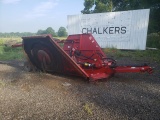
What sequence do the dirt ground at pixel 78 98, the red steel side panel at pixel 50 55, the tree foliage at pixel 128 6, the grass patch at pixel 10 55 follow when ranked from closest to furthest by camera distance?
the dirt ground at pixel 78 98 < the red steel side panel at pixel 50 55 < the grass patch at pixel 10 55 < the tree foliage at pixel 128 6

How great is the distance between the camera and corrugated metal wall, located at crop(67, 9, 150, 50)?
1234cm

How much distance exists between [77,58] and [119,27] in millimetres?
7899

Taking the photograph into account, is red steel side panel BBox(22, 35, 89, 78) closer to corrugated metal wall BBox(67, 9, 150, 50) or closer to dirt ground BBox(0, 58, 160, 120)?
dirt ground BBox(0, 58, 160, 120)

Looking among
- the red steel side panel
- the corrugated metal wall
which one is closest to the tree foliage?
the corrugated metal wall

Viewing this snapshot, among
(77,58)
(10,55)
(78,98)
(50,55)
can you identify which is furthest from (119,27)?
(78,98)

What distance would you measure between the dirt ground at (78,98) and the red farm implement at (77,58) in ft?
0.95

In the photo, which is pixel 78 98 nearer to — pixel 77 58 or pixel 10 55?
pixel 77 58

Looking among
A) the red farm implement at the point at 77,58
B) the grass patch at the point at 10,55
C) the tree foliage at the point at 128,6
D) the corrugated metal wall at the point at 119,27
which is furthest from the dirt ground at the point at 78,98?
the tree foliage at the point at 128,6

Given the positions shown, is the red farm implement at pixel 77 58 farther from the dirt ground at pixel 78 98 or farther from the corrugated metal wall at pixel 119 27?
the corrugated metal wall at pixel 119 27

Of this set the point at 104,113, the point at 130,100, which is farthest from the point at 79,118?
the point at 130,100

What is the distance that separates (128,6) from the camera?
2064cm

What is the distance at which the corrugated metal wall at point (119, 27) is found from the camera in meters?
12.3

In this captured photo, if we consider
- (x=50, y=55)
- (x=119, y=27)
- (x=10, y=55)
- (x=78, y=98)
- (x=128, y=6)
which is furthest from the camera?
(x=128, y=6)

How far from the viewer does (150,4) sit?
51.0 feet
